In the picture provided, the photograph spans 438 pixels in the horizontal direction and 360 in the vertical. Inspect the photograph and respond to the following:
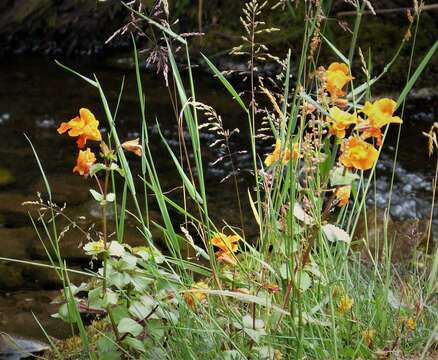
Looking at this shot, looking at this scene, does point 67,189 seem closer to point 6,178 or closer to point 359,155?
point 6,178

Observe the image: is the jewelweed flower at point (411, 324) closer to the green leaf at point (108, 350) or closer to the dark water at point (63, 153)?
the green leaf at point (108, 350)

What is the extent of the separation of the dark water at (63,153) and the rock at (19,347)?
14 centimetres

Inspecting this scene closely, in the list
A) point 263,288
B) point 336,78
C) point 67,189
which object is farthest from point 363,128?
point 67,189

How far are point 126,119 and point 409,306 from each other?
3781mm

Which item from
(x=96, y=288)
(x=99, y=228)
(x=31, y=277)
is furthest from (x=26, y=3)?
(x=96, y=288)

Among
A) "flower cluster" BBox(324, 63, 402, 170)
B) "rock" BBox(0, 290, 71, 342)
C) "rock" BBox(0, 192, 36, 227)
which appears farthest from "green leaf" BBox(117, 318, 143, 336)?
"rock" BBox(0, 192, 36, 227)

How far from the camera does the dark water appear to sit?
307 cm

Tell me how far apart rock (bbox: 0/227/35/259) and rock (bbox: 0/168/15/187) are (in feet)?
2.18

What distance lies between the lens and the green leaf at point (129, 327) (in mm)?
1566

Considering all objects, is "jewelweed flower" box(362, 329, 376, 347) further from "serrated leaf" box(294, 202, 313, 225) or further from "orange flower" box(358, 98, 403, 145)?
"orange flower" box(358, 98, 403, 145)

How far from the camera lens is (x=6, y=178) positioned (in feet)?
14.0

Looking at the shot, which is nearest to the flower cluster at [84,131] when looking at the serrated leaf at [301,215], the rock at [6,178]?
the serrated leaf at [301,215]

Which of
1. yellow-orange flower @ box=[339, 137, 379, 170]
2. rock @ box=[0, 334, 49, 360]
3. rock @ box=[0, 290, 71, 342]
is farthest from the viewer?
rock @ box=[0, 290, 71, 342]

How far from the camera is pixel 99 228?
3.71 m
